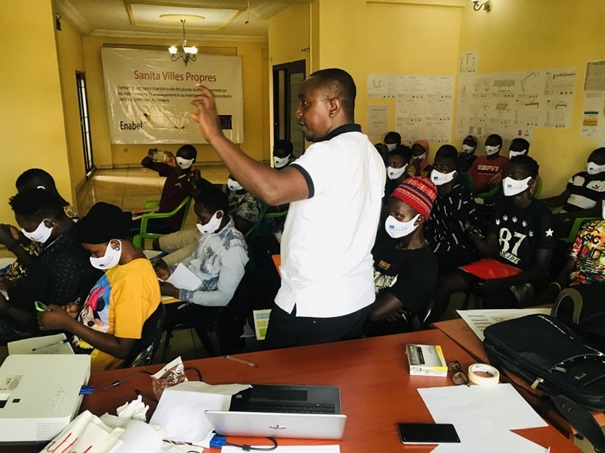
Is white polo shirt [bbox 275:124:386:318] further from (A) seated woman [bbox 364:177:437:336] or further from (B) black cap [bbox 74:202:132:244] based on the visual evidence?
(B) black cap [bbox 74:202:132:244]

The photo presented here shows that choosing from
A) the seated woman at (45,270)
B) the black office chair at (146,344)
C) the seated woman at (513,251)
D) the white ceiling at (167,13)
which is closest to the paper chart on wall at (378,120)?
the white ceiling at (167,13)

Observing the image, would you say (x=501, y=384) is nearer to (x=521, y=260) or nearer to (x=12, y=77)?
(x=521, y=260)

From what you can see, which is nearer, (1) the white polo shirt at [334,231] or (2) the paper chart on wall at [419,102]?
(1) the white polo shirt at [334,231]

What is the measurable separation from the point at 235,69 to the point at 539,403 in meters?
10.2

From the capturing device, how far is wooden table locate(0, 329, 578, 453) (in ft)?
4.01

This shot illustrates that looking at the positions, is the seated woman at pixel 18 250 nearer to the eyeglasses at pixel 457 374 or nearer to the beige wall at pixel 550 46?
the eyeglasses at pixel 457 374

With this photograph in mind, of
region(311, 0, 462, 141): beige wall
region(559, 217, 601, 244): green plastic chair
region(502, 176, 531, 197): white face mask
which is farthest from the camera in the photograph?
region(311, 0, 462, 141): beige wall

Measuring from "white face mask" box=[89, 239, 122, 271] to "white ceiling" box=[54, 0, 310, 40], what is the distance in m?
4.44

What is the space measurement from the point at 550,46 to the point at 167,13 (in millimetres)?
5802

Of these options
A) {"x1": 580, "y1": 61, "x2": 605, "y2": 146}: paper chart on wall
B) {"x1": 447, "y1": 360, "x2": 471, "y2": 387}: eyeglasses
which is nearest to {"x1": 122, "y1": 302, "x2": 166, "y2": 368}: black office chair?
{"x1": 447, "y1": 360, "x2": 471, "y2": 387}: eyeglasses

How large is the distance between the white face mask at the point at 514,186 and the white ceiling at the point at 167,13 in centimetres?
338

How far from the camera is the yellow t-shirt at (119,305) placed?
5.53 ft

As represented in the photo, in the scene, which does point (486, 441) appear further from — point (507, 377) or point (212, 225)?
point (212, 225)

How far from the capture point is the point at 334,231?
60.7 inches
